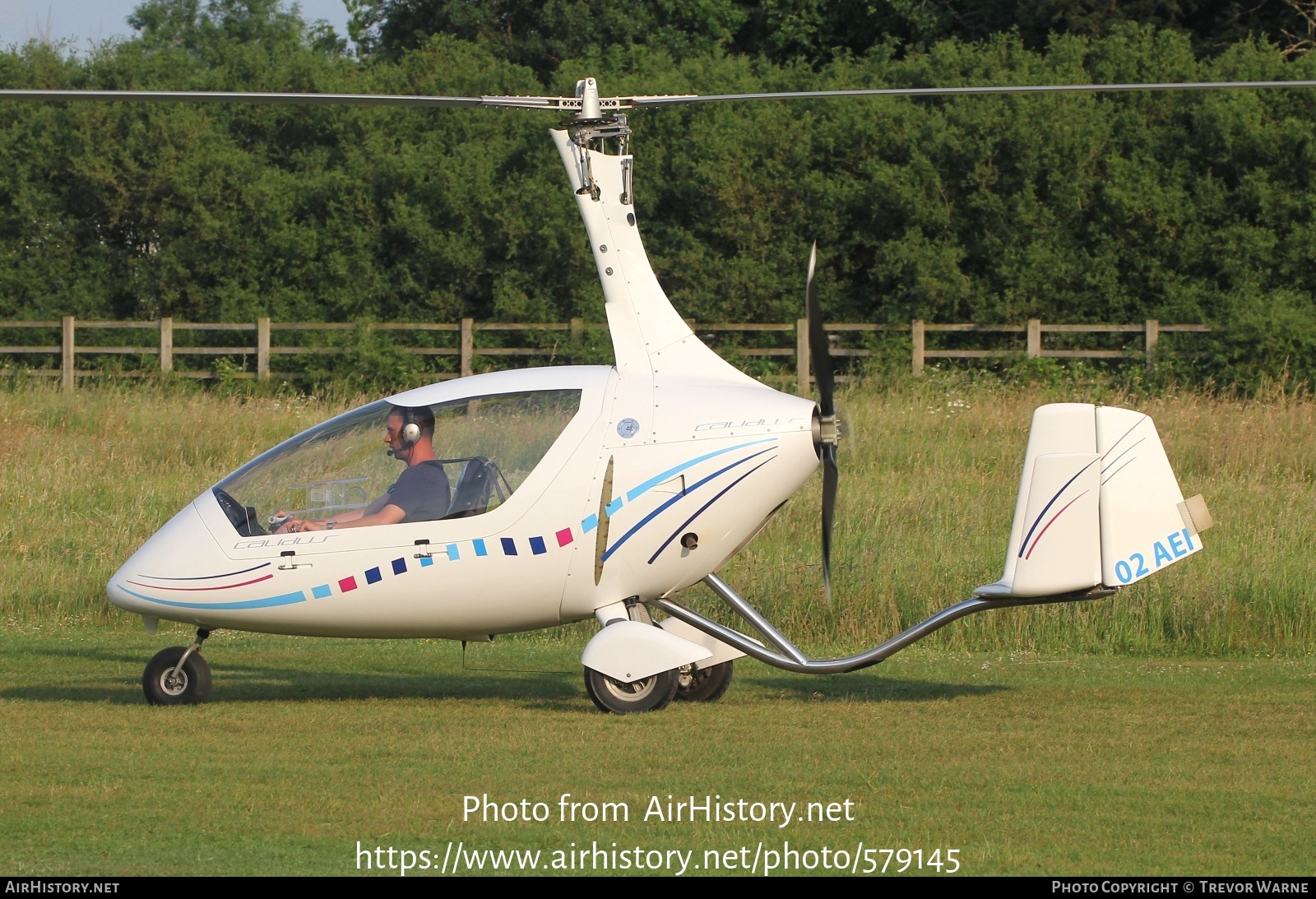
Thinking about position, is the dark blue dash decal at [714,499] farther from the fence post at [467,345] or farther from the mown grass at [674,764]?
the fence post at [467,345]

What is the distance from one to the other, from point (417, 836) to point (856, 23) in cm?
4144

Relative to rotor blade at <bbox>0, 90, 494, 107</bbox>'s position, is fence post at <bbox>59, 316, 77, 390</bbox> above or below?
below

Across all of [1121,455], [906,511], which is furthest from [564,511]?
[906,511]

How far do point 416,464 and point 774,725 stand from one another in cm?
255

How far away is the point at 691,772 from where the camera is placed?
764 centimetres

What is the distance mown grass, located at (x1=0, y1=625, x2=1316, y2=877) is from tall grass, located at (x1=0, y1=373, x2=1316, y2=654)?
59.7 inches

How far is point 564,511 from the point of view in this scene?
927 cm

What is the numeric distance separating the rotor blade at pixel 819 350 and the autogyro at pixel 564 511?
4cm

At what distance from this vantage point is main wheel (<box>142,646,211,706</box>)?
9727 mm

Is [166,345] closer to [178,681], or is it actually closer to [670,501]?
[178,681]

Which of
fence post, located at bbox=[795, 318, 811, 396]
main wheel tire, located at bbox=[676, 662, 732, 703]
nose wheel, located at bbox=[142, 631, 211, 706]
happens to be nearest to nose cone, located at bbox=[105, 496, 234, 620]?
nose wheel, located at bbox=[142, 631, 211, 706]

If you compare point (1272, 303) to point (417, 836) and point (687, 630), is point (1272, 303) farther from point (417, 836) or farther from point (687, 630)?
point (417, 836)

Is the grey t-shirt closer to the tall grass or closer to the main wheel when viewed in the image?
the main wheel

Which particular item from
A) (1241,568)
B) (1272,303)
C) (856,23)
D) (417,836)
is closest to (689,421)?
(417,836)
